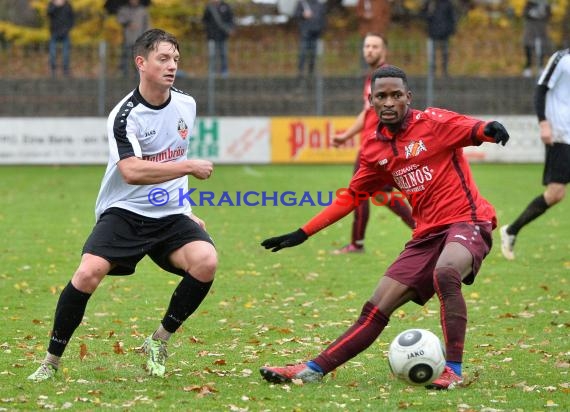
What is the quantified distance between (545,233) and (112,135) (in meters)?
8.69

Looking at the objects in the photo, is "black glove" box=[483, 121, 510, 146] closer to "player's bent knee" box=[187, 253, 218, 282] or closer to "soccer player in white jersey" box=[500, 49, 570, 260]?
"player's bent knee" box=[187, 253, 218, 282]

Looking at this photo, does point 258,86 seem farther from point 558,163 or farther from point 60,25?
point 558,163

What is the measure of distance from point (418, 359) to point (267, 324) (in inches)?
107

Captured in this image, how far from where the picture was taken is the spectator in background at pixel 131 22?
26.5 meters

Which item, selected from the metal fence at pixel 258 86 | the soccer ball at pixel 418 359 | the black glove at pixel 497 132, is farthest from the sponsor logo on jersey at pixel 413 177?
the metal fence at pixel 258 86

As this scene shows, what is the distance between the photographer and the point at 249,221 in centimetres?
1611

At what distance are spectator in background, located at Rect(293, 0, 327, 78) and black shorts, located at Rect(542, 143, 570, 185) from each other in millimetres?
15266

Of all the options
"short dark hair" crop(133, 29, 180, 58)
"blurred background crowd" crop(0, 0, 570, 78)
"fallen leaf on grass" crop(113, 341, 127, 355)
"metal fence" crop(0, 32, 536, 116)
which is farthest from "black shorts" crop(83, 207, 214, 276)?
"blurred background crowd" crop(0, 0, 570, 78)

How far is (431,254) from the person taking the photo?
6828mm

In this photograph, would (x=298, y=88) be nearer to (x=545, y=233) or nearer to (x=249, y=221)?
(x=249, y=221)

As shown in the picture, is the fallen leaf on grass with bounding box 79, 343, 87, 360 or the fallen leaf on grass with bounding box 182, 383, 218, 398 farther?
the fallen leaf on grass with bounding box 79, 343, 87, 360

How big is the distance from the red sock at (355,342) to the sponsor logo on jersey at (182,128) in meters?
1.59

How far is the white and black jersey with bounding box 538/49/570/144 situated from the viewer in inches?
453

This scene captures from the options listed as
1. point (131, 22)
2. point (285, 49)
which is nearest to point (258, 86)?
point (285, 49)
